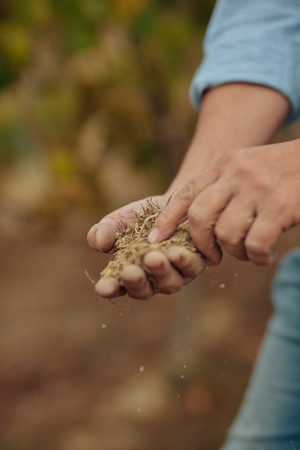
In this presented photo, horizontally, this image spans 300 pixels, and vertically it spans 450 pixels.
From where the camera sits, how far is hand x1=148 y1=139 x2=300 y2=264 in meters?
0.85

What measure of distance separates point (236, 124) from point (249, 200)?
0.59 metres

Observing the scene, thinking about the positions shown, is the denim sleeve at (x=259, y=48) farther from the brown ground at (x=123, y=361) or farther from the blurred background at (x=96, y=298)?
the brown ground at (x=123, y=361)

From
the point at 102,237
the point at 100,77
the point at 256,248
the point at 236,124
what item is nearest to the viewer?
the point at 256,248

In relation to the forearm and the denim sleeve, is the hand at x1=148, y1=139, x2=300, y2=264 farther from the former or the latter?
the denim sleeve

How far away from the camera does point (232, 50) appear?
1456 mm

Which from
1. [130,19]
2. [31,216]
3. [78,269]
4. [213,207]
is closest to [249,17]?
[130,19]

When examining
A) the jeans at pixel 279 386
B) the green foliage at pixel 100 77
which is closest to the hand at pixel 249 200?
the jeans at pixel 279 386

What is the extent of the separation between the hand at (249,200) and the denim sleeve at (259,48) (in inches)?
23.3

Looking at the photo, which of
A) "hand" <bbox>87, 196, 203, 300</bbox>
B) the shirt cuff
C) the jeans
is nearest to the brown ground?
the jeans

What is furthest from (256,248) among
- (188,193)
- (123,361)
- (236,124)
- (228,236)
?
(123,361)

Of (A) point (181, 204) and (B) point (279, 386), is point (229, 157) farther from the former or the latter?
(B) point (279, 386)

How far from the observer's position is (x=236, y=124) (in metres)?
1.37

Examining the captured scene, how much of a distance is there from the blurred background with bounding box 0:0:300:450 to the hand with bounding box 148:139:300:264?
1038 millimetres

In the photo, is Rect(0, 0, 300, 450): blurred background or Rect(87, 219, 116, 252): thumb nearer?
Rect(87, 219, 116, 252): thumb
